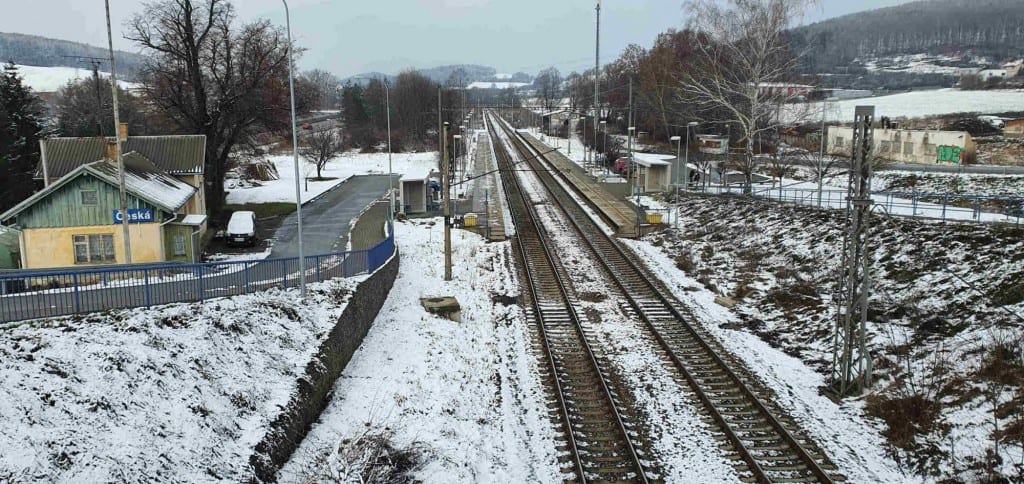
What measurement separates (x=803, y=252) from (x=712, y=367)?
9.75m

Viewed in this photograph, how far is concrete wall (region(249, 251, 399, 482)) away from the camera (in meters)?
11.3

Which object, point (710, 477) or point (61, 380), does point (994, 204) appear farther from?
point (61, 380)

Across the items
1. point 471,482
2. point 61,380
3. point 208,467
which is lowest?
point 471,482

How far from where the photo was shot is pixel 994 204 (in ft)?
92.8

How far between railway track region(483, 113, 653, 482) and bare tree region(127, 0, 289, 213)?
20.7m

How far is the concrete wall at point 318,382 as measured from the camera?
11273 millimetres

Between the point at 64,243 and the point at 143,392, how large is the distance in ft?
65.5

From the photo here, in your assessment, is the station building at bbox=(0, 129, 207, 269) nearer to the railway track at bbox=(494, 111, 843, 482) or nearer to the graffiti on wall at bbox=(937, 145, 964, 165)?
the railway track at bbox=(494, 111, 843, 482)

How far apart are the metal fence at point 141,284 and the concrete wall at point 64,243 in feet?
35.9

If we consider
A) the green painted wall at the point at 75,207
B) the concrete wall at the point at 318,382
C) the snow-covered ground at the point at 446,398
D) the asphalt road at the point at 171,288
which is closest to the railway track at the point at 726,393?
the snow-covered ground at the point at 446,398

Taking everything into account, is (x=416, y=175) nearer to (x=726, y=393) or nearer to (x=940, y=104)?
(x=726, y=393)

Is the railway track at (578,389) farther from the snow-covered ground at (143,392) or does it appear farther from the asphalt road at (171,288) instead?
the asphalt road at (171,288)

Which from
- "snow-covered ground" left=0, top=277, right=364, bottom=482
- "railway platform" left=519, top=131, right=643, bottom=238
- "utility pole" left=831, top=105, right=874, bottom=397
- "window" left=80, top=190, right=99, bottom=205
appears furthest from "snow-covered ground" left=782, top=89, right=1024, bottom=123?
"snow-covered ground" left=0, top=277, right=364, bottom=482

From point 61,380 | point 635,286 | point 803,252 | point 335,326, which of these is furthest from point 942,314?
point 61,380
